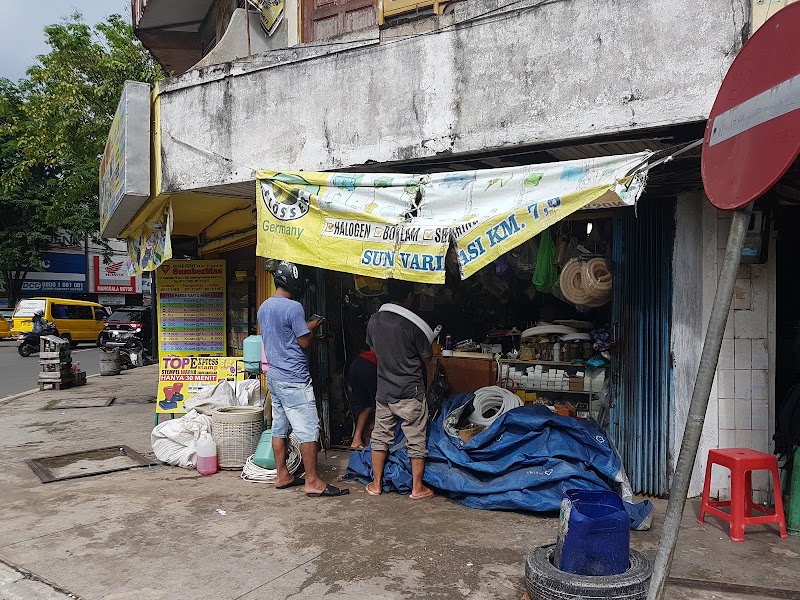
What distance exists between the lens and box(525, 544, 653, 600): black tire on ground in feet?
9.82

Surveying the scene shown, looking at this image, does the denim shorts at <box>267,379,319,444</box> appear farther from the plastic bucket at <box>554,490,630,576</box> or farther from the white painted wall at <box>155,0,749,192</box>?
the plastic bucket at <box>554,490,630,576</box>

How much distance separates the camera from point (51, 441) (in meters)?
7.95

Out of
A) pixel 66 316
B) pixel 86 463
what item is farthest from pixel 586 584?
pixel 66 316

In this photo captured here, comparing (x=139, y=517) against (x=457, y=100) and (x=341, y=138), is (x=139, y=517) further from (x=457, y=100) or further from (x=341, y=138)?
(x=457, y=100)

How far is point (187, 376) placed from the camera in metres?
7.68

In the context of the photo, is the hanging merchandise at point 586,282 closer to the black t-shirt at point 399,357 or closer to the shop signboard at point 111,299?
the black t-shirt at point 399,357

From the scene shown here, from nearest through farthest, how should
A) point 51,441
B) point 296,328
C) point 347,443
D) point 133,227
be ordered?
1. point 296,328
2. point 347,443
3. point 51,441
4. point 133,227

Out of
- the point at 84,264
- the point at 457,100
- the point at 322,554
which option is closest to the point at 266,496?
the point at 322,554

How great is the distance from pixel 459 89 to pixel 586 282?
2037 millimetres

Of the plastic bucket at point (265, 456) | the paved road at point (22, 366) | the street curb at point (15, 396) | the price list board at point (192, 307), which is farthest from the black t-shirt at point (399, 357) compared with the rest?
the paved road at point (22, 366)

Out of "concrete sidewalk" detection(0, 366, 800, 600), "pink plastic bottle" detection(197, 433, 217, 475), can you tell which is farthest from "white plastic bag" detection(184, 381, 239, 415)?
"concrete sidewalk" detection(0, 366, 800, 600)

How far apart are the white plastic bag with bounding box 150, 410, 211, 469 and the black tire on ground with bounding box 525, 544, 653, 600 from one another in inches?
170

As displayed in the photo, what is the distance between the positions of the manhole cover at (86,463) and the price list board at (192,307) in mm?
1743

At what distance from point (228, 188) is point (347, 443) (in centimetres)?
312
